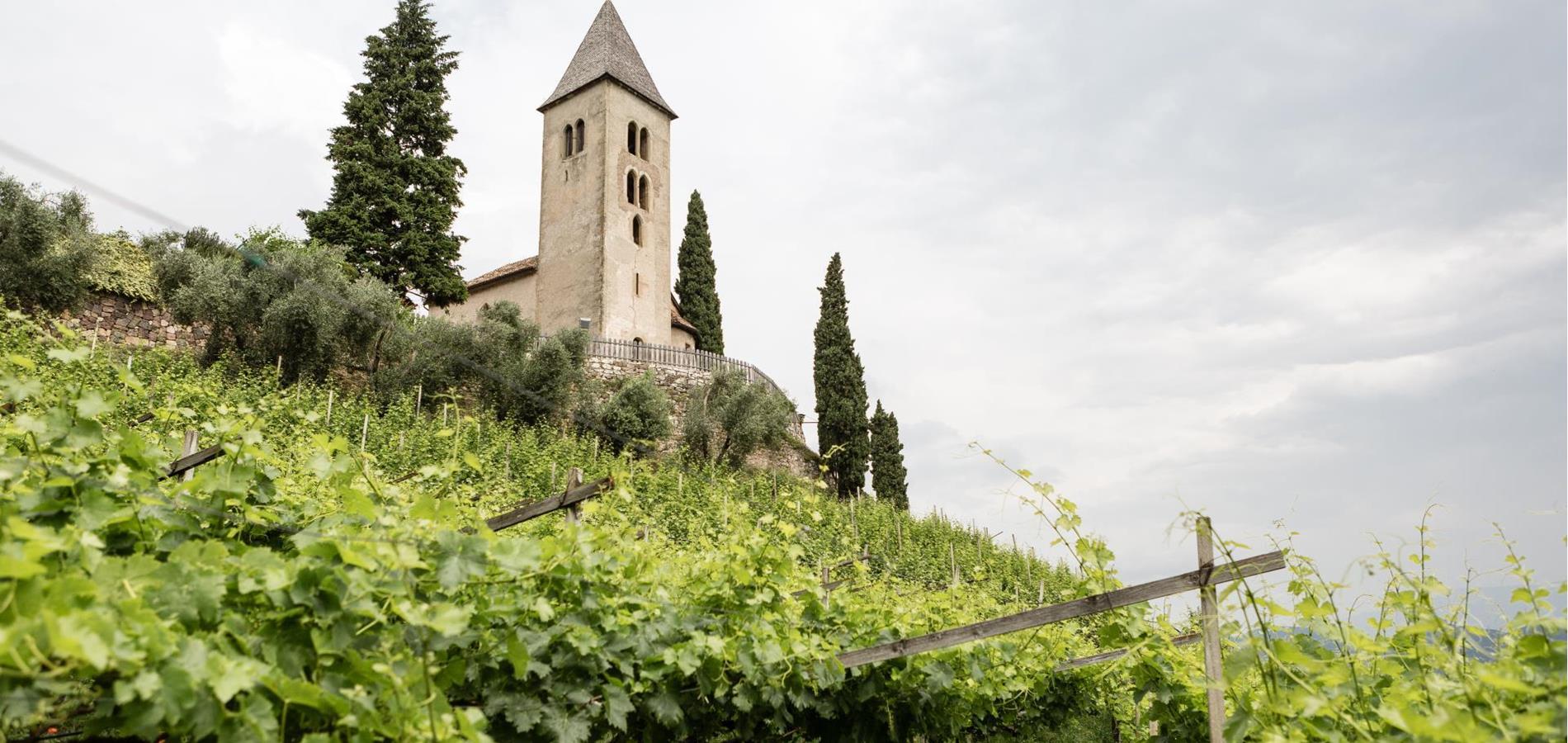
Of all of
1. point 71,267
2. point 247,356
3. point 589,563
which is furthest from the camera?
point 247,356

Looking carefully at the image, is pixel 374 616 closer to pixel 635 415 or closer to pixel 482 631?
pixel 482 631

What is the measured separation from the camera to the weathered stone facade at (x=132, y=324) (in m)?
14.2

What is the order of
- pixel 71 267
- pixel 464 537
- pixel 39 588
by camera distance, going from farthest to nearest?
pixel 71 267
pixel 464 537
pixel 39 588

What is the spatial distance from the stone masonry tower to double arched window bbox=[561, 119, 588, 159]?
31 millimetres

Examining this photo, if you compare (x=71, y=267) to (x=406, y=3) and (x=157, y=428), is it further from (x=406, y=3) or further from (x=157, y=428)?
(x=406, y=3)

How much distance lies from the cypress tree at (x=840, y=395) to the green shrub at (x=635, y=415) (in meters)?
5.46

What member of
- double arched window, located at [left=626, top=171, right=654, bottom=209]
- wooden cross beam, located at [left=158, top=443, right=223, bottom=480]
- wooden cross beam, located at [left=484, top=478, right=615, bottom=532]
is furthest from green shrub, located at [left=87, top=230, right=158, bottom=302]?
wooden cross beam, located at [left=484, top=478, right=615, bottom=532]

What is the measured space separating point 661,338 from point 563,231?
3894 mm

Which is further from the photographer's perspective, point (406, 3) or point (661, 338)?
point (661, 338)

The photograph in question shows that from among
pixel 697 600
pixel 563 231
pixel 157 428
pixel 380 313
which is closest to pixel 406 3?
pixel 563 231

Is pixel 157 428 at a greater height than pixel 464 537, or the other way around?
pixel 157 428

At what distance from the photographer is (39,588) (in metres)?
1.35

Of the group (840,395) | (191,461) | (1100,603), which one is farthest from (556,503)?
(840,395)

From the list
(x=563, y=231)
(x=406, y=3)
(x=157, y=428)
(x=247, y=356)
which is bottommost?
(x=157, y=428)
